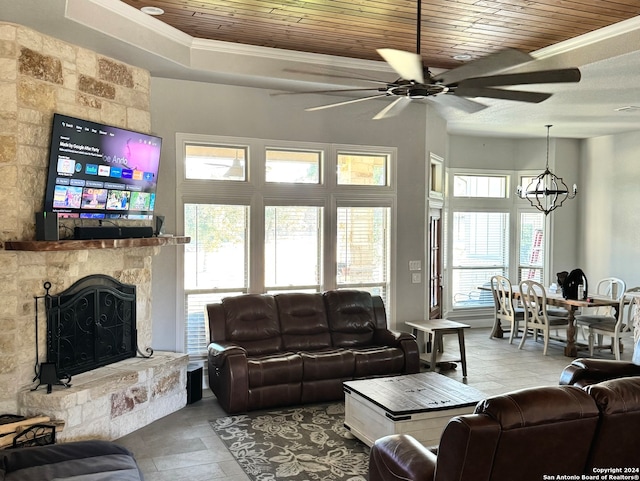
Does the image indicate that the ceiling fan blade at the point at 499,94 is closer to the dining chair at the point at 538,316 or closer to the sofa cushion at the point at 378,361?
the sofa cushion at the point at 378,361

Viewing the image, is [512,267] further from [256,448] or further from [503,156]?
[256,448]

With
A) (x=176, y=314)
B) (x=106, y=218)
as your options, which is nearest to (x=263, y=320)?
(x=176, y=314)

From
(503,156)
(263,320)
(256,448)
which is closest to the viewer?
(256,448)

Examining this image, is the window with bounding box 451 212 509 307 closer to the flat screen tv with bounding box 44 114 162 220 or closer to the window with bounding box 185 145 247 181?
the window with bounding box 185 145 247 181

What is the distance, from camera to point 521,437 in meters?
2.26

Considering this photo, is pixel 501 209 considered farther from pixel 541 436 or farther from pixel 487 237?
pixel 541 436

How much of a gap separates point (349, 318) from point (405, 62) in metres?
3.60

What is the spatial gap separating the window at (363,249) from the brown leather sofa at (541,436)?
169 inches

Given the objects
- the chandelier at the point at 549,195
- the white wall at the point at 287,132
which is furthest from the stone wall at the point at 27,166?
the chandelier at the point at 549,195

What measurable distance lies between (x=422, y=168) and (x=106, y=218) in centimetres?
389

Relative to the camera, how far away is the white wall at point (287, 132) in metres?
5.86

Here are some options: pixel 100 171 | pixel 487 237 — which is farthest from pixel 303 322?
pixel 487 237

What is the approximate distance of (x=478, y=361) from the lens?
7.18m

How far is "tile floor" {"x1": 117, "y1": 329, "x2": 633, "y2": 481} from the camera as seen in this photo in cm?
399
